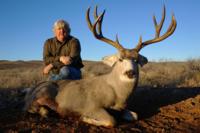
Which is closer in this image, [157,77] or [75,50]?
[75,50]

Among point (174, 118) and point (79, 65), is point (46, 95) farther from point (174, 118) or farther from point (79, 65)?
point (174, 118)

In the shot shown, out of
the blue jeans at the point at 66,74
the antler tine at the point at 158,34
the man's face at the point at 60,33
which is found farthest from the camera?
the man's face at the point at 60,33

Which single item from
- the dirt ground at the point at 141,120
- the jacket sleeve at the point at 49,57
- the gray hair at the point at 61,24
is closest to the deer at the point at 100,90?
the dirt ground at the point at 141,120

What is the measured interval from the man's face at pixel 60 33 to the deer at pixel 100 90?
48.7 inches

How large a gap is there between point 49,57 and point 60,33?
1.85ft

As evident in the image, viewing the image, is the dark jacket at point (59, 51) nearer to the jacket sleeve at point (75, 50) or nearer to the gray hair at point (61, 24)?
the jacket sleeve at point (75, 50)

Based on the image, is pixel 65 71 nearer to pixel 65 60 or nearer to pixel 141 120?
pixel 65 60

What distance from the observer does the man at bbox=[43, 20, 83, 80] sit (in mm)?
7387

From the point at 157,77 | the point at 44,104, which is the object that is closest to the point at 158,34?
the point at 44,104

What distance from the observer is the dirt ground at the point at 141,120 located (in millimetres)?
5320

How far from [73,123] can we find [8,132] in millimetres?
1034

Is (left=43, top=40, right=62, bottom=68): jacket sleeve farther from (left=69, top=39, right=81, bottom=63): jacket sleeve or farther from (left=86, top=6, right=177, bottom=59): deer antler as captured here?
(left=86, top=6, right=177, bottom=59): deer antler

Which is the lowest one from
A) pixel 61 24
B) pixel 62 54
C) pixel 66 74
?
pixel 66 74

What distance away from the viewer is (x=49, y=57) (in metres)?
7.69
